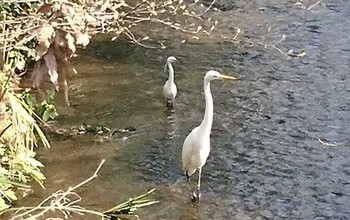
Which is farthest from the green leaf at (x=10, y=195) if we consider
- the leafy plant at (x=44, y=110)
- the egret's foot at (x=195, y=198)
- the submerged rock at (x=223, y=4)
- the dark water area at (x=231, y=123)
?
the submerged rock at (x=223, y=4)

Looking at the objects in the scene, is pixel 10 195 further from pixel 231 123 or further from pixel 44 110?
pixel 231 123

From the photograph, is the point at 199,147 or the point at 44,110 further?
the point at 44,110

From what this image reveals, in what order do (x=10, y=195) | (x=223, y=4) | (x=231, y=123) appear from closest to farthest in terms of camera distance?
(x=10, y=195)
(x=231, y=123)
(x=223, y=4)

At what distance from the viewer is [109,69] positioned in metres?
9.09

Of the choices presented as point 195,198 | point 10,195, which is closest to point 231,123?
point 195,198

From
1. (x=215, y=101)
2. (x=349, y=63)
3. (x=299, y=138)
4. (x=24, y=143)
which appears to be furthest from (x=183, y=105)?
(x=24, y=143)

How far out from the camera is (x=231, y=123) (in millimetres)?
7527

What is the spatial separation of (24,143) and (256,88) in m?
A: 3.36

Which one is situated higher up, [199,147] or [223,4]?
[199,147]

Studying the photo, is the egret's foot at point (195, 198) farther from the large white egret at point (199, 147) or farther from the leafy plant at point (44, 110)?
the leafy plant at point (44, 110)

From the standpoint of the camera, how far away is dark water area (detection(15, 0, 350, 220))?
615 cm

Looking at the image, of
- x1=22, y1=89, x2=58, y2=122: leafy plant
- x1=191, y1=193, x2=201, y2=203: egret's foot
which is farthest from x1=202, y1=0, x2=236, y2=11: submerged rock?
A: x1=191, y1=193, x2=201, y2=203: egret's foot

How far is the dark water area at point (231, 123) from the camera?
20.2 ft

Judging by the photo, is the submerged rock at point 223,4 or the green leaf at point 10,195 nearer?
the green leaf at point 10,195
